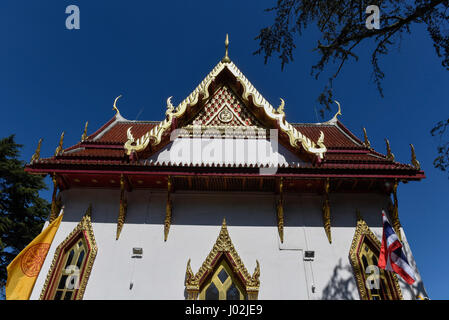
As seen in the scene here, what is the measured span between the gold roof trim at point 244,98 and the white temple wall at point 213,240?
4.47 ft

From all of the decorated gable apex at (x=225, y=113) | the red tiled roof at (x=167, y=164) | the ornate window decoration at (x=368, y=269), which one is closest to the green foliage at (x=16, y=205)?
the red tiled roof at (x=167, y=164)

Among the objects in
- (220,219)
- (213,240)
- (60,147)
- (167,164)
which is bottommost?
(213,240)

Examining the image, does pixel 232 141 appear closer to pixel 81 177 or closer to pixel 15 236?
pixel 81 177

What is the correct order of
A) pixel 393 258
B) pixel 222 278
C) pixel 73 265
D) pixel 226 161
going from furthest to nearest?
1. pixel 226 161
2. pixel 73 265
3. pixel 222 278
4. pixel 393 258

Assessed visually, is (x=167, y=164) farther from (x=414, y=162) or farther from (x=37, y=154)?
(x=414, y=162)

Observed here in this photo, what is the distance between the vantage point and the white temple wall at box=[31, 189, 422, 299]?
23.2 feet

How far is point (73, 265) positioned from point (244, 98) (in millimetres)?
6817

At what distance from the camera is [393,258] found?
6.56 m

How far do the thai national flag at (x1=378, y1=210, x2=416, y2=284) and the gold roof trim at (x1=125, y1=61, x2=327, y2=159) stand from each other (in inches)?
99.8

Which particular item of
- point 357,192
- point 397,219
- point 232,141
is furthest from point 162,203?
point 397,219

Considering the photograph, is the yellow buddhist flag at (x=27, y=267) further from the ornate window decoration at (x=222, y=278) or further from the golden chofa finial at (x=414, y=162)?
the golden chofa finial at (x=414, y=162)

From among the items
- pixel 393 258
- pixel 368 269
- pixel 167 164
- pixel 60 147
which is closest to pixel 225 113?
pixel 167 164

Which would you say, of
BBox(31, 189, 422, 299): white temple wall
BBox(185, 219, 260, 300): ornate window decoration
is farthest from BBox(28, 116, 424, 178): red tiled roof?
BBox(185, 219, 260, 300): ornate window decoration

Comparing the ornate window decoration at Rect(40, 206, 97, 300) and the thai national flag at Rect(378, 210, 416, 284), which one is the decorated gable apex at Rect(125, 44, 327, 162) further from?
the thai national flag at Rect(378, 210, 416, 284)
